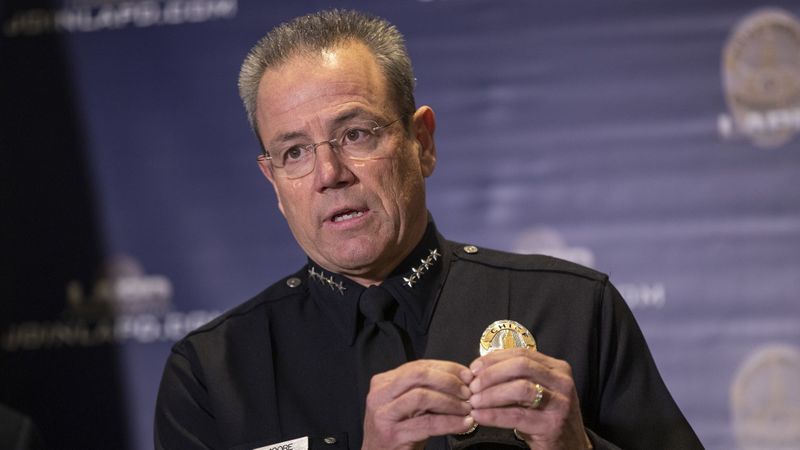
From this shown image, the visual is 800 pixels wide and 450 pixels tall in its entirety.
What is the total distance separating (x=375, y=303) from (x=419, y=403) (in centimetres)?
48

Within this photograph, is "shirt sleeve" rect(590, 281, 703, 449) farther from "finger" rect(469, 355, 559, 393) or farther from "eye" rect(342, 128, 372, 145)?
"eye" rect(342, 128, 372, 145)

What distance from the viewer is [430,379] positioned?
1757mm

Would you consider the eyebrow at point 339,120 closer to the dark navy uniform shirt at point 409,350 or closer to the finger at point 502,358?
the dark navy uniform shirt at point 409,350

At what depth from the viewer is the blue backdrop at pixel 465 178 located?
10.9ft

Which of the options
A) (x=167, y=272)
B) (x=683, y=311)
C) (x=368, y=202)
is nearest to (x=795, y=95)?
(x=683, y=311)

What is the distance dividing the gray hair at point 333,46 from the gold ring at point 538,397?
27.4 inches

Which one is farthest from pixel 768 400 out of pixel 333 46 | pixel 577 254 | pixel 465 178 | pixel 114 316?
pixel 114 316

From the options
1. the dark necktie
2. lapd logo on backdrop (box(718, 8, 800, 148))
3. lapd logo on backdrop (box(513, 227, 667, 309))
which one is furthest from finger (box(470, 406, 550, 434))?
lapd logo on backdrop (box(718, 8, 800, 148))

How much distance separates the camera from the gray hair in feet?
7.28

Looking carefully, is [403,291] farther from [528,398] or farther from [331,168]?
[528,398]

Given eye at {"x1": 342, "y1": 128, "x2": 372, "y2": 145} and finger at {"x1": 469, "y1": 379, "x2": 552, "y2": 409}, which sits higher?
eye at {"x1": 342, "y1": 128, "x2": 372, "y2": 145}

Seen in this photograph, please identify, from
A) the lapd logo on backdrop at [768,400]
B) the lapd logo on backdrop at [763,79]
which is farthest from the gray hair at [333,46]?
the lapd logo on backdrop at [768,400]

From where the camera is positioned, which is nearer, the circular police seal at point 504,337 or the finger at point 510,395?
the finger at point 510,395

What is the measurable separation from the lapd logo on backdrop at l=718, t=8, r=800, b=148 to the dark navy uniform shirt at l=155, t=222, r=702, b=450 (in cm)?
128
